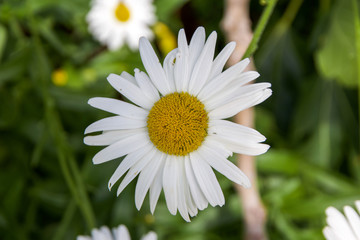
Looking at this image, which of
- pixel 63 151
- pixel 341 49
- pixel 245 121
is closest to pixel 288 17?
pixel 341 49

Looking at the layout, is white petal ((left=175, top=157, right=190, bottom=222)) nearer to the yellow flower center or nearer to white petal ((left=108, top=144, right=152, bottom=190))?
white petal ((left=108, top=144, right=152, bottom=190))

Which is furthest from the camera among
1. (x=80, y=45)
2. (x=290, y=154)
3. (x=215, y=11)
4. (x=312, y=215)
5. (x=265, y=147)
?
(x=80, y=45)

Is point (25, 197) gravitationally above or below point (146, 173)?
above

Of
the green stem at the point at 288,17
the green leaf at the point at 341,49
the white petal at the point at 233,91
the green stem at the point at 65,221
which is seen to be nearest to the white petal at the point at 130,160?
the white petal at the point at 233,91

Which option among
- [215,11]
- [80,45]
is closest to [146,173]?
[215,11]

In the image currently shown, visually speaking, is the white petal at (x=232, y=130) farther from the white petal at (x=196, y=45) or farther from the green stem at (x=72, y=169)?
the green stem at (x=72, y=169)

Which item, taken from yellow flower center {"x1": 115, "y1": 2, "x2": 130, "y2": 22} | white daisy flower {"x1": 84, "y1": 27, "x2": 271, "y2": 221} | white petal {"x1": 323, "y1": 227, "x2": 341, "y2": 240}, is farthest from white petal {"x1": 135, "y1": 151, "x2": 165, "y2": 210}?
yellow flower center {"x1": 115, "y1": 2, "x2": 130, "y2": 22}

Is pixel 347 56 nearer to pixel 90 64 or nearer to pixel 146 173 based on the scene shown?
pixel 146 173
